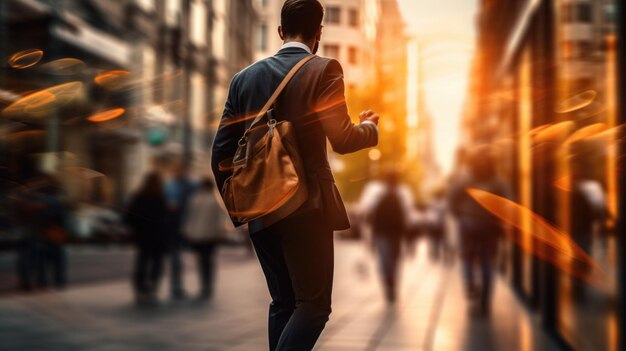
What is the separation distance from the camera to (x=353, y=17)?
16.8 ft

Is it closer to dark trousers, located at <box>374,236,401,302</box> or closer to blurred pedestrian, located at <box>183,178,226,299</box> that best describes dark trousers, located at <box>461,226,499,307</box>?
dark trousers, located at <box>374,236,401,302</box>

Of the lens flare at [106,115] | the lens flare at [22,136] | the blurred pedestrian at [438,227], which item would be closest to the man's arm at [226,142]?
the lens flare at [22,136]

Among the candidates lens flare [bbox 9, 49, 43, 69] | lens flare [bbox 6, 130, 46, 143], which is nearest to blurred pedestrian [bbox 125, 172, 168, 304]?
lens flare [bbox 6, 130, 46, 143]

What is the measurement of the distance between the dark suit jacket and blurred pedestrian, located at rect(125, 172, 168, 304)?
7.86m

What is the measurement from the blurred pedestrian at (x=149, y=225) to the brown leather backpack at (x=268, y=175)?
7.92 metres

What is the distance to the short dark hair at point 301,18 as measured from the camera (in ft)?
10.5

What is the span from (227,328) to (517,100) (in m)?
7.26

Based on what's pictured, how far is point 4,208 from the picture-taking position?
11.6 meters

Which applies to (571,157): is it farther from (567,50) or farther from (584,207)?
(567,50)

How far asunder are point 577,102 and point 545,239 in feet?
10.3

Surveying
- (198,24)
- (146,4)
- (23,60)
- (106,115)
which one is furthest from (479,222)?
(198,24)

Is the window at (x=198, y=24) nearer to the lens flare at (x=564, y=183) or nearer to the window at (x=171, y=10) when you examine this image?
the window at (x=171, y=10)

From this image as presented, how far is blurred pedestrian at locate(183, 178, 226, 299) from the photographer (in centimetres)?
1120

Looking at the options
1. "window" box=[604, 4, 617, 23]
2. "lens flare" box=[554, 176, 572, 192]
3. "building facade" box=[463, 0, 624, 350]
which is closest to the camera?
"window" box=[604, 4, 617, 23]
